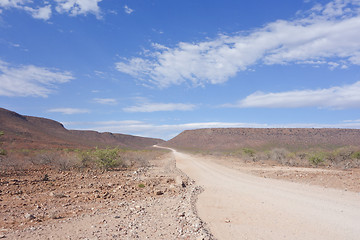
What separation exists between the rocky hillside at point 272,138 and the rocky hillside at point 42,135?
121ft

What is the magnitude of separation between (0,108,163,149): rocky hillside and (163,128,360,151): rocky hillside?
36797mm

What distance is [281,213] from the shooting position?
26.2ft

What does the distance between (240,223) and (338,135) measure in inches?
3906

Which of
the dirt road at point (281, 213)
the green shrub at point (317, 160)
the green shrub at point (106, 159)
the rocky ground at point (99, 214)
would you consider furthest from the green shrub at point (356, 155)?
the green shrub at point (106, 159)

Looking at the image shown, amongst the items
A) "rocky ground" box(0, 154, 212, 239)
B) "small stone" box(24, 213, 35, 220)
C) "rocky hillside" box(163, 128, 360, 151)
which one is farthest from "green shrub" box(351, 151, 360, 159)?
"rocky hillside" box(163, 128, 360, 151)

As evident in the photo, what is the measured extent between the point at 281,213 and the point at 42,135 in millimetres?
88984

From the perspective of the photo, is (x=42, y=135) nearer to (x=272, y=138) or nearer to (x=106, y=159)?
(x=106, y=159)

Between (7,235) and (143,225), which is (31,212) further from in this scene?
(143,225)

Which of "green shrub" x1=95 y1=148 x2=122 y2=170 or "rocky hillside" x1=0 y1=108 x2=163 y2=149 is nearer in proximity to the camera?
"green shrub" x1=95 y1=148 x2=122 y2=170

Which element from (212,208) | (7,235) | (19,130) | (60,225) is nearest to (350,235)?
(212,208)

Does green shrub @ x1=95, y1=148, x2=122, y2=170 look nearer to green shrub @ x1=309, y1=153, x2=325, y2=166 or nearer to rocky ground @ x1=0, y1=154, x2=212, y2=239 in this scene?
rocky ground @ x1=0, y1=154, x2=212, y2=239

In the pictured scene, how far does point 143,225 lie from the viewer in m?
6.69

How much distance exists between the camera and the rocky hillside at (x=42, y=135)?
199 feet

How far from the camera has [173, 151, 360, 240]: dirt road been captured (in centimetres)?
621
